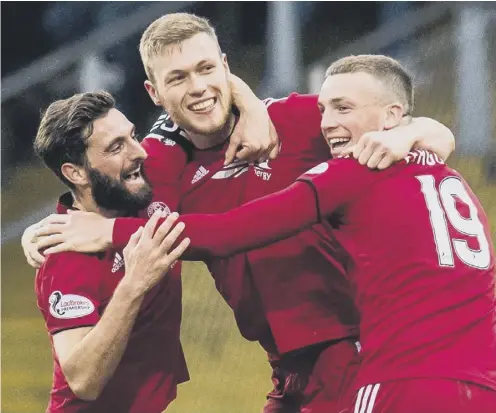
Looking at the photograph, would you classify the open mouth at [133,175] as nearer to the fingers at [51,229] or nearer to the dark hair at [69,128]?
the dark hair at [69,128]

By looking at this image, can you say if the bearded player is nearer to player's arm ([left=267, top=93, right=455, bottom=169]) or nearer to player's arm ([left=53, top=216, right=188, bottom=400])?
player's arm ([left=267, top=93, right=455, bottom=169])

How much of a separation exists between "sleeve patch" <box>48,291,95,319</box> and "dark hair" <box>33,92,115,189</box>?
0.47 metres

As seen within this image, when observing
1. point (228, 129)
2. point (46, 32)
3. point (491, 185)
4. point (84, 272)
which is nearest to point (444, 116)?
point (491, 185)

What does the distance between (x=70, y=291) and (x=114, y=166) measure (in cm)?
50

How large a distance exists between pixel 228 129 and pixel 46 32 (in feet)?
21.5

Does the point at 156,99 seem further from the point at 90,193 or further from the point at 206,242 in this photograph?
the point at 206,242

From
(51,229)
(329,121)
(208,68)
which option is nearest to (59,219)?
(51,229)

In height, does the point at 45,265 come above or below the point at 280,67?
below

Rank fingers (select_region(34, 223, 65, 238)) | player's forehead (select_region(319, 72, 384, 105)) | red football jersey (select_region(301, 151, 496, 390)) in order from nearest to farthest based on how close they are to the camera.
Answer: red football jersey (select_region(301, 151, 496, 390)) < player's forehead (select_region(319, 72, 384, 105)) < fingers (select_region(34, 223, 65, 238))

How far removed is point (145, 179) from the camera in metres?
3.27

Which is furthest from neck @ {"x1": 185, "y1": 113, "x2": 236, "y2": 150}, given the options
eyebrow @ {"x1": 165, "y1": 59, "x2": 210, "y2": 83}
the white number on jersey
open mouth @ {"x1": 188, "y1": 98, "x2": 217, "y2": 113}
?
the white number on jersey

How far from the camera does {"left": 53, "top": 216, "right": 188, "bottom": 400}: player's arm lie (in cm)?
275

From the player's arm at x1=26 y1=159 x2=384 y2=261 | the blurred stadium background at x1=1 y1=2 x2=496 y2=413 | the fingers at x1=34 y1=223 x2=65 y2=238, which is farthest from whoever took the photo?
the blurred stadium background at x1=1 y1=2 x2=496 y2=413

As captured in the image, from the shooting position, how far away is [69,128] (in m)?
3.21
